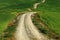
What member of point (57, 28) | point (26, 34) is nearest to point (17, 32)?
point (26, 34)

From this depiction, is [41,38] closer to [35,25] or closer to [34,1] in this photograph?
[35,25]

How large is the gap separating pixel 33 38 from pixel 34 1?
84601 mm

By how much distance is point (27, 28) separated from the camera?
49438 mm

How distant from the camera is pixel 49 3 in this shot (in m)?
117

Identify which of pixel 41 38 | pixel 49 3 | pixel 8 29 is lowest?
pixel 41 38

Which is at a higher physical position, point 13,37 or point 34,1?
point 34,1

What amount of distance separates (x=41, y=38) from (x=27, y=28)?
8542 millimetres

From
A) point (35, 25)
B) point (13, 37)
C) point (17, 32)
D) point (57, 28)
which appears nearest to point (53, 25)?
point (57, 28)

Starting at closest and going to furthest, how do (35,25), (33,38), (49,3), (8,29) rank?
1. (33,38)
2. (8,29)
3. (35,25)
4. (49,3)

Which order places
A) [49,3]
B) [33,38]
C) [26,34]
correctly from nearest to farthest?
[33,38] < [26,34] < [49,3]

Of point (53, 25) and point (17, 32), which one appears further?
point (53, 25)

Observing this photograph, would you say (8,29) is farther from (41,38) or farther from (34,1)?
(34,1)

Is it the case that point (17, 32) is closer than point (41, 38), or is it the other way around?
point (41, 38)

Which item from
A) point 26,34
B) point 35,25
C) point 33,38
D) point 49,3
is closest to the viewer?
point 33,38
